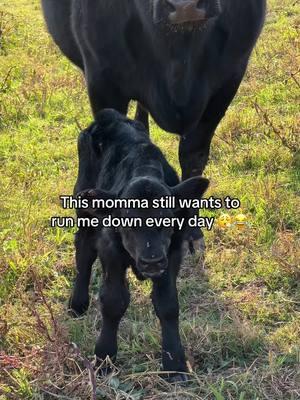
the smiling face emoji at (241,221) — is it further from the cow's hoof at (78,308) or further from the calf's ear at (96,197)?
the calf's ear at (96,197)

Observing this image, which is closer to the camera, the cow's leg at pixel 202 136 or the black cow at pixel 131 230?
the black cow at pixel 131 230

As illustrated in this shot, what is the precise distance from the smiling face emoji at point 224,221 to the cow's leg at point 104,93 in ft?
2.62

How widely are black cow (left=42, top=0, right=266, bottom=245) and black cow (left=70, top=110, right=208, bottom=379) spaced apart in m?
0.55

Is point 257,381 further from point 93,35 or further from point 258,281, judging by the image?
point 93,35

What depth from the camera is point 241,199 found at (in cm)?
452

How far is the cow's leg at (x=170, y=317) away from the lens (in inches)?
111

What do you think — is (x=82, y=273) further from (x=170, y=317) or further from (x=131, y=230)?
(x=131, y=230)

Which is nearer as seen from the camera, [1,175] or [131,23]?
[131,23]

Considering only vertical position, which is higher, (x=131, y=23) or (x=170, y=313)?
(x=131, y=23)

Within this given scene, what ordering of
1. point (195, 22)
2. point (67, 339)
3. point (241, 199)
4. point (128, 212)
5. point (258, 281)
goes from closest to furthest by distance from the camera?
point (128, 212) → point (67, 339) → point (195, 22) → point (258, 281) → point (241, 199)

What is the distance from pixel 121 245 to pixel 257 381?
717mm

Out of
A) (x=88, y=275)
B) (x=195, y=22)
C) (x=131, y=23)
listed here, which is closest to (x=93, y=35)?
(x=131, y=23)

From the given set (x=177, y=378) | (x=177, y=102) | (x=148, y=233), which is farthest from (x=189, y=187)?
(x=177, y=102)

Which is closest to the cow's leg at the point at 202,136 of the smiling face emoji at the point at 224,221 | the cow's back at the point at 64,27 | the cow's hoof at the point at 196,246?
the cow's hoof at the point at 196,246
